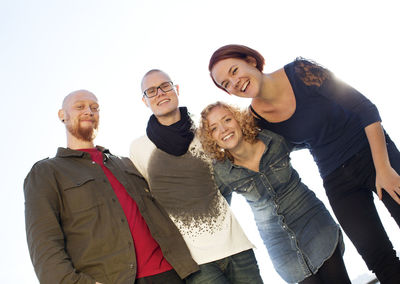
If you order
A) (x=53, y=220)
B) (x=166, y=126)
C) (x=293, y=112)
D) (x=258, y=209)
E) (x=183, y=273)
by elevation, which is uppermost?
(x=166, y=126)

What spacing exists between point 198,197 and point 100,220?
0.66 metres

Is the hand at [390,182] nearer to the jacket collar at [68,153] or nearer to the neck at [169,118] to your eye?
the neck at [169,118]

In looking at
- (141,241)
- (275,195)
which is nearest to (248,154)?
(275,195)

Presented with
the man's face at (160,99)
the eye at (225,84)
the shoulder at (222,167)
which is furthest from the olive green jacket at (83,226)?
the eye at (225,84)

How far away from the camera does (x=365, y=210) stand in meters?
2.02

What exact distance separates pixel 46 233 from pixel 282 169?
5.03 feet

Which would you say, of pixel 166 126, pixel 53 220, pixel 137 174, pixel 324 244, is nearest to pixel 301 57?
pixel 166 126

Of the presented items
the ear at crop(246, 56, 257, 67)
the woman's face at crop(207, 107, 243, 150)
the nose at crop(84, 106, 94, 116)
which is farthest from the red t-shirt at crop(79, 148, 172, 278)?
the ear at crop(246, 56, 257, 67)

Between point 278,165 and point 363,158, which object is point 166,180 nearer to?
point 278,165

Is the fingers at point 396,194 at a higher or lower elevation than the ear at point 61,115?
lower

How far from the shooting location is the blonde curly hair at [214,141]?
2.43m

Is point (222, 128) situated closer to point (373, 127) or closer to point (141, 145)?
point (141, 145)

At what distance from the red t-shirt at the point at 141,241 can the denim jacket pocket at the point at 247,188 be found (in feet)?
2.24

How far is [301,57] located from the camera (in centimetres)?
227
